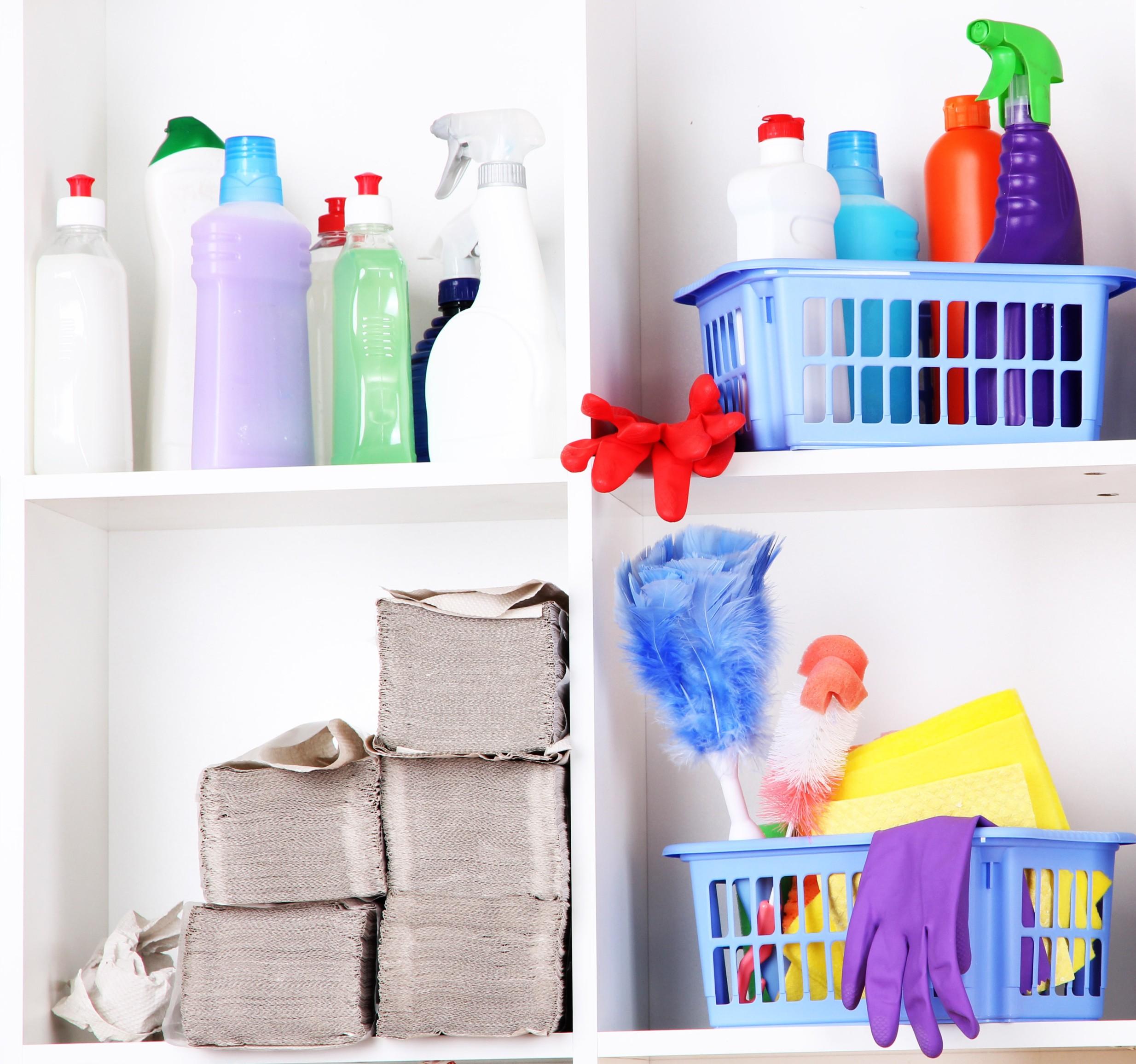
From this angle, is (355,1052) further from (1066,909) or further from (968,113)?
(968,113)

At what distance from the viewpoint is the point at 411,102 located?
1286mm

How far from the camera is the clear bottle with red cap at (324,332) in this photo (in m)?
1.18

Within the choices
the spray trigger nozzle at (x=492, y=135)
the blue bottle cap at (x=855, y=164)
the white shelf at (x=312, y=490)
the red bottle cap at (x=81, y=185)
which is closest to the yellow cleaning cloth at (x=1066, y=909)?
the white shelf at (x=312, y=490)

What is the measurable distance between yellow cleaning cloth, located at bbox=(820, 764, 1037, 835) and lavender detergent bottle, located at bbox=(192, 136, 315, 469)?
548 millimetres

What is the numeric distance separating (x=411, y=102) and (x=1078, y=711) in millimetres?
897

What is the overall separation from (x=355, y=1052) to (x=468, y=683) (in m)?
0.30

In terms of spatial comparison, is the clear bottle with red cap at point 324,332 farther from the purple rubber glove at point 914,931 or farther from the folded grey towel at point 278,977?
the purple rubber glove at point 914,931

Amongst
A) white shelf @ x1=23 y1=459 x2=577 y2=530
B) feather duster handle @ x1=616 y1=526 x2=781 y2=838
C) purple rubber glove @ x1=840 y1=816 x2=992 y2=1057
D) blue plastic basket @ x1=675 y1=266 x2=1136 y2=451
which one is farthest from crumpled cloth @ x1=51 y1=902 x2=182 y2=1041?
blue plastic basket @ x1=675 y1=266 x2=1136 y2=451

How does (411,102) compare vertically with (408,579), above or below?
above

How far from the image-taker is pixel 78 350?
1.07 metres

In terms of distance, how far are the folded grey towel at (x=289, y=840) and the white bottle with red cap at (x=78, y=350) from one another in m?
0.31

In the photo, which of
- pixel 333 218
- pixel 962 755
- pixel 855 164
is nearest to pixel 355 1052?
pixel 962 755

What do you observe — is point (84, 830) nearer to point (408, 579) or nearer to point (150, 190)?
point (408, 579)

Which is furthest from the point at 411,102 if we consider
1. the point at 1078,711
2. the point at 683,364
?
the point at 1078,711
